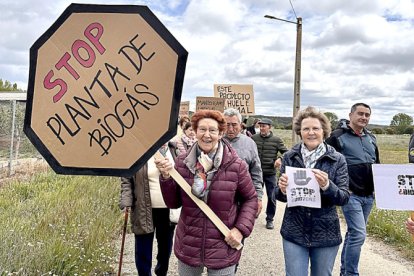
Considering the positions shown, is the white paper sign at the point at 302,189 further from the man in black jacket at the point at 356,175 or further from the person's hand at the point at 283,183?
the man in black jacket at the point at 356,175

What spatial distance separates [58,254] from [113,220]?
7.38 ft

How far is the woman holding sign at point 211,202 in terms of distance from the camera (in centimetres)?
301

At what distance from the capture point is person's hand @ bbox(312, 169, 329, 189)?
3183mm

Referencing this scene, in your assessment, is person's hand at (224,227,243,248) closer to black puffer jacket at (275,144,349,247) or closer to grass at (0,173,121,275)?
black puffer jacket at (275,144,349,247)

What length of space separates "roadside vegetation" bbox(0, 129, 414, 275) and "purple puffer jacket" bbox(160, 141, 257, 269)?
1.32m

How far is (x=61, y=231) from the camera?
4.80 meters

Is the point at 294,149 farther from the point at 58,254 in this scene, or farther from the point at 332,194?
the point at 58,254

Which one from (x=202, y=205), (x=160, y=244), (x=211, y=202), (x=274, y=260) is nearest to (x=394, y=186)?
(x=211, y=202)

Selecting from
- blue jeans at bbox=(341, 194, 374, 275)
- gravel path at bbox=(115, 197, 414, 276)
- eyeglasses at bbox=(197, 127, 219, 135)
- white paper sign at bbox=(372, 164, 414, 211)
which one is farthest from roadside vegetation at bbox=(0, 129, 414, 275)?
white paper sign at bbox=(372, 164, 414, 211)

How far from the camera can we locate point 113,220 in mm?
6254

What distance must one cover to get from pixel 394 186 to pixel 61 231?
11.5ft

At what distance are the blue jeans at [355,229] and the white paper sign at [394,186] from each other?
1474mm

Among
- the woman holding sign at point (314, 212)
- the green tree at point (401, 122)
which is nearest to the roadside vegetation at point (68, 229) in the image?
the woman holding sign at point (314, 212)

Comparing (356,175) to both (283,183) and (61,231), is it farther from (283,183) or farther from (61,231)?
(61,231)
